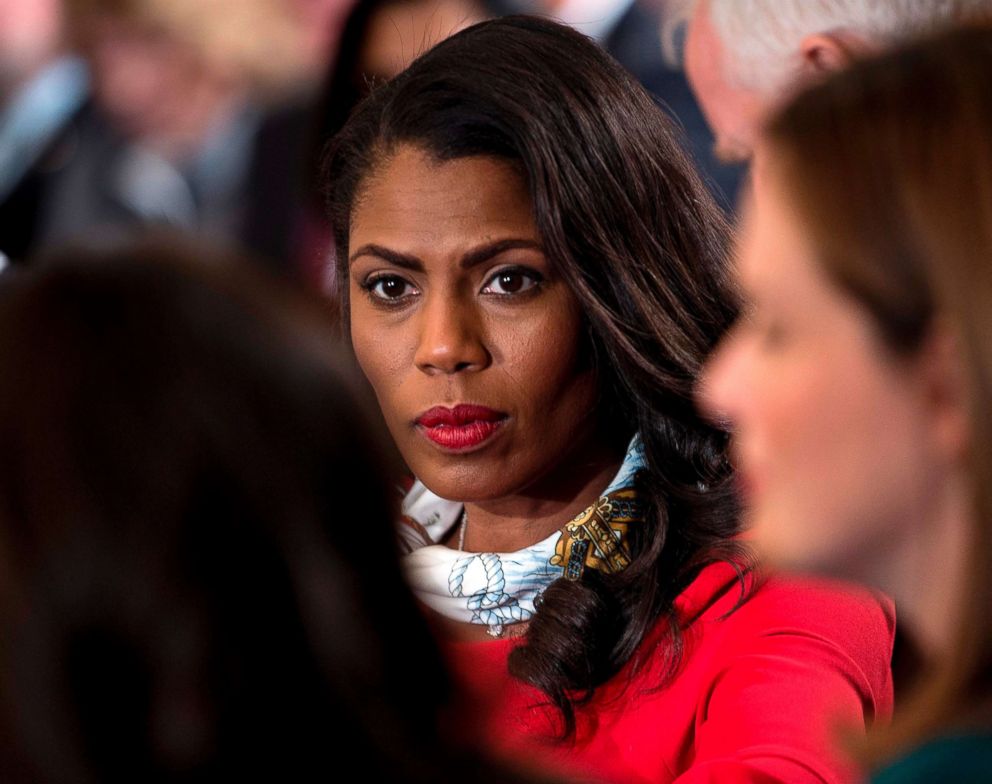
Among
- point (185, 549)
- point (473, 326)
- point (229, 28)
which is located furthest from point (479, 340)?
point (229, 28)

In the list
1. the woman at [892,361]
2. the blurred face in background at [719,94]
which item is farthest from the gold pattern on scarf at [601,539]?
the blurred face in background at [719,94]

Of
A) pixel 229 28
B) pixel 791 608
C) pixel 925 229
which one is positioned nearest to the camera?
pixel 925 229

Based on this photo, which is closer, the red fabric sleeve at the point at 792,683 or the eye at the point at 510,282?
the red fabric sleeve at the point at 792,683

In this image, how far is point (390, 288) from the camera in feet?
6.57

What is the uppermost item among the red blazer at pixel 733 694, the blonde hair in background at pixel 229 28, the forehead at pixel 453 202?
the blonde hair in background at pixel 229 28

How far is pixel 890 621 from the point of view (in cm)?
192

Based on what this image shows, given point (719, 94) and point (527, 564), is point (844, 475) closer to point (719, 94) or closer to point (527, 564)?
point (527, 564)

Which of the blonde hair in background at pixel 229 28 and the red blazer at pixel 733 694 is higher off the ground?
the blonde hair in background at pixel 229 28

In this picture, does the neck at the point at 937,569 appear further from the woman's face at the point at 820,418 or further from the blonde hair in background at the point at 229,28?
the blonde hair in background at the point at 229,28

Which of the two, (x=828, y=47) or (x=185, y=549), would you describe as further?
(x=828, y=47)

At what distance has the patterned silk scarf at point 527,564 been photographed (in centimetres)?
193

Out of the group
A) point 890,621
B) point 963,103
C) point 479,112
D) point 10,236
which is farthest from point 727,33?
point 10,236

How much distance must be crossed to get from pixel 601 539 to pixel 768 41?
45.0 inches

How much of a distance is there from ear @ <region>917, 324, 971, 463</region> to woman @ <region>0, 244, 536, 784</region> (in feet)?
1.27
